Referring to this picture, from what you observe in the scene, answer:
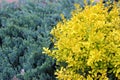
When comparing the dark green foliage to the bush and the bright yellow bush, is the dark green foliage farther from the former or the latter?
the bright yellow bush

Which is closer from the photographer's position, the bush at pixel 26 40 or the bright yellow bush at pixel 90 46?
the bright yellow bush at pixel 90 46

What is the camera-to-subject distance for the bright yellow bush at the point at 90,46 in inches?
111

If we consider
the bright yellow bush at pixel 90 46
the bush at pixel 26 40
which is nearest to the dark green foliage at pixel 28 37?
the bush at pixel 26 40

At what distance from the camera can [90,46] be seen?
113 inches

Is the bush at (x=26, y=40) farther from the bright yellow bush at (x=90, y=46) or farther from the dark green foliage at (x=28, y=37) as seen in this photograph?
the bright yellow bush at (x=90, y=46)

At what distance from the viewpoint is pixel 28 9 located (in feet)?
15.0

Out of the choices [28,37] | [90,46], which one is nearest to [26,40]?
[28,37]

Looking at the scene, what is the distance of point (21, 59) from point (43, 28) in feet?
2.06

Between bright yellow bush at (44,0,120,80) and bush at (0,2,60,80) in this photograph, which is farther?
bush at (0,2,60,80)

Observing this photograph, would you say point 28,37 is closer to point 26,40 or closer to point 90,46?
point 26,40

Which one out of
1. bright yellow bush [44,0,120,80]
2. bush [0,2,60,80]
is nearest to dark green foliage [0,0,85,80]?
bush [0,2,60,80]

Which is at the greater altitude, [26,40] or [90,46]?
[90,46]

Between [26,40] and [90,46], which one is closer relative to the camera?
[90,46]

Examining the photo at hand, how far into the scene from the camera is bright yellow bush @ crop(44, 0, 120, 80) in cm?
283
